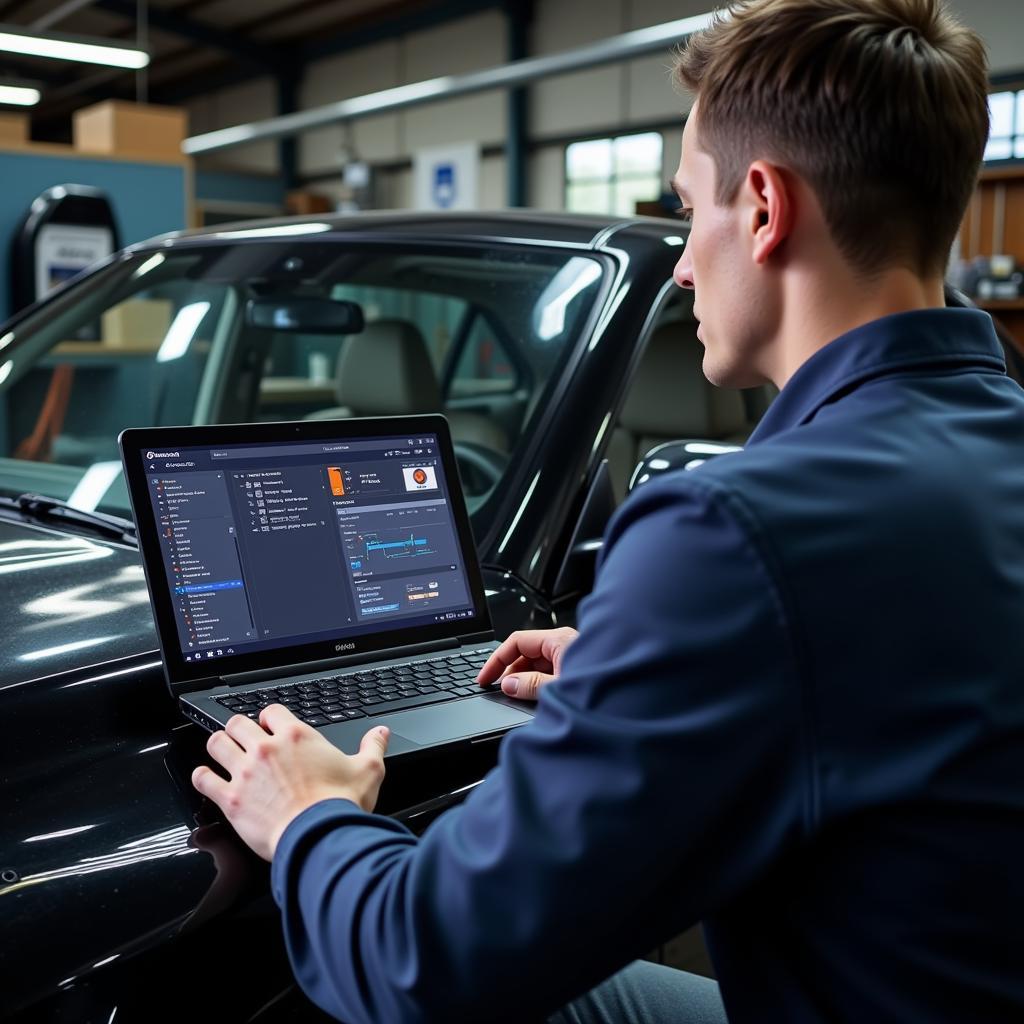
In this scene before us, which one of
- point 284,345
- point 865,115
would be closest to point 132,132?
point 284,345

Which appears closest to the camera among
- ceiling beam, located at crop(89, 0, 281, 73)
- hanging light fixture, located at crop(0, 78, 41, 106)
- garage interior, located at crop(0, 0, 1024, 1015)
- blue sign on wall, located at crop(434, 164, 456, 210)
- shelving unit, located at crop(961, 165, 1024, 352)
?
garage interior, located at crop(0, 0, 1024, 1015)

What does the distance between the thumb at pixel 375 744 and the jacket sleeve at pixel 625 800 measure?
0.72 feet

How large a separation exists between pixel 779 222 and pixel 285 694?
2.17 feet

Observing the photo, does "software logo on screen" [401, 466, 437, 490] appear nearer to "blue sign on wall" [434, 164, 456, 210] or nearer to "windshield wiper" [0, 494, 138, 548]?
"windshield wiper" [0, 494, 138, 548]

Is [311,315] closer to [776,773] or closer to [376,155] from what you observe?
[776,773]

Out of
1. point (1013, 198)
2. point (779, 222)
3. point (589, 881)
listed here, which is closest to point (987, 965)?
point (589, 881)

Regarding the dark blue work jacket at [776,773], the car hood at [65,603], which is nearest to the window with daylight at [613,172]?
the car hood at [65,603]

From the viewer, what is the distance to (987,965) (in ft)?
2.46

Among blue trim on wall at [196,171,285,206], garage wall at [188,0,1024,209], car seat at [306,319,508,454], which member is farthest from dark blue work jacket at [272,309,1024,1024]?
blue trim on wall at [196,171,285,206]

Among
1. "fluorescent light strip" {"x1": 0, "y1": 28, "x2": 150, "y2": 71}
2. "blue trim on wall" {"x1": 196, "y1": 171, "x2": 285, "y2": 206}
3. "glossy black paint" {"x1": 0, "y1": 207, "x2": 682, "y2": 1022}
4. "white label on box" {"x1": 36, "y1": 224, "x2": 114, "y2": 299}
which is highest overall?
"fluorescent light strip" {"x1": 0, "y1": 28, "x2": 150, "y2": 71}

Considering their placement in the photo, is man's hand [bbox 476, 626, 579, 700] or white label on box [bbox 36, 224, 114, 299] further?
white label on box [bbox 36, 224, 114, 299]

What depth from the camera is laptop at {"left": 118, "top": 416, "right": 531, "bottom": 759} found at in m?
1.18

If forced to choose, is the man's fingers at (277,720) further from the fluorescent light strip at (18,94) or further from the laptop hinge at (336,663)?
the fluorescent light strip at (18,94)

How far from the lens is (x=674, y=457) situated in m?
1.54
